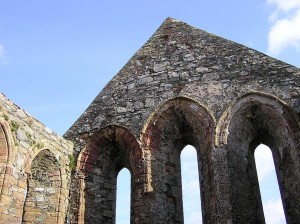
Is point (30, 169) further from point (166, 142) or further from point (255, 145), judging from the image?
point (255, 145)

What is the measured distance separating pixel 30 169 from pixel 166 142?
2688mm

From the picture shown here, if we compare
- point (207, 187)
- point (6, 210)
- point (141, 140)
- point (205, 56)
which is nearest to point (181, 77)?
point (205, 56)

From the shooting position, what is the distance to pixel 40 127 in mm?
7609

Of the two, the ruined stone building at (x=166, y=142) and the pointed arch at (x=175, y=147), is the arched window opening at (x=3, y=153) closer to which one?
the ruined stone building at (x=166, y=142)

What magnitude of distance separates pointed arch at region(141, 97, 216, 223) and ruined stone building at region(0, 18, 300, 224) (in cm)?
2

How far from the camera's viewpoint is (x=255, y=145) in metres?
7.80

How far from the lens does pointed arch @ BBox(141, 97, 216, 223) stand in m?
7.18

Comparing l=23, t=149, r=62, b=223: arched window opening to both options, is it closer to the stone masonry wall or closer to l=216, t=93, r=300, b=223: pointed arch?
the stone masonry wall

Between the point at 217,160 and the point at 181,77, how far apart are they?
7.08 ft

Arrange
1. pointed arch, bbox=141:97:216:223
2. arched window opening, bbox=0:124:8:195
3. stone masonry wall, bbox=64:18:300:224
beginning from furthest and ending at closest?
pointed arch, bbox=141:97:216:223
stone masonry wall, bbox=64:18:300:224
arched window opening, bbox=0:124:8:195

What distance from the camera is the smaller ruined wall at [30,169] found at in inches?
255

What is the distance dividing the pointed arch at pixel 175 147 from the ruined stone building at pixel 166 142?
0.02 metres

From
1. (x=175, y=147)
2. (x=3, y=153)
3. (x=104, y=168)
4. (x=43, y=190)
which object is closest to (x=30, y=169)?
(x=43, y=190)

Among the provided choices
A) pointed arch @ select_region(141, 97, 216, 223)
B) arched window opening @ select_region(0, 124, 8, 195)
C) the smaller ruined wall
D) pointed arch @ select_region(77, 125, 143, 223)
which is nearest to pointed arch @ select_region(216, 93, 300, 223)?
pointed arch @ select_region(141, 97, 216, 223)
